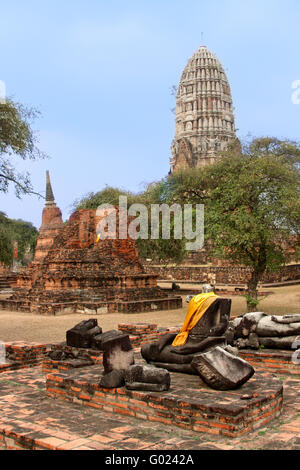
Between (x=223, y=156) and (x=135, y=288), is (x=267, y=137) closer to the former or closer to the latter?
(x=223, y=156)

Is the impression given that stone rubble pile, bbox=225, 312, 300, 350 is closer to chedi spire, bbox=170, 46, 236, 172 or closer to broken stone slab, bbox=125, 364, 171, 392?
broken stone slab, bbox=125, 364, 171, 392

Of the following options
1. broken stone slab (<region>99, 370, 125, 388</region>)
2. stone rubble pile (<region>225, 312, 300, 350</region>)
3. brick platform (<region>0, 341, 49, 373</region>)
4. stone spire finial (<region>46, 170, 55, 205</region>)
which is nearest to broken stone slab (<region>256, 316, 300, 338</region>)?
stone rubble pile (<region>225, 312, 300, 350</region>)

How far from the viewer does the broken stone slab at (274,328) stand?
6904mm

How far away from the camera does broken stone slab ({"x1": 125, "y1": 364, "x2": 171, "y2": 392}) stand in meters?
4.68

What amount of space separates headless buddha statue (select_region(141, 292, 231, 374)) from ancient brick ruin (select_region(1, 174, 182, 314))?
32.2 ft

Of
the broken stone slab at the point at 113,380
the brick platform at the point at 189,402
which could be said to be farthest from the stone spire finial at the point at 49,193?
the broken stone slab at the point at 113,380

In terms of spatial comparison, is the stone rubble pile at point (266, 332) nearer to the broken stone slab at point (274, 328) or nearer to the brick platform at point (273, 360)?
the broken stone slab at point (274, 328)

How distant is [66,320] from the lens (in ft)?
44.2

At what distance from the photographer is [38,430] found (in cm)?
419

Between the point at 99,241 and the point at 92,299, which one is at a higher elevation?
the point at 99,241

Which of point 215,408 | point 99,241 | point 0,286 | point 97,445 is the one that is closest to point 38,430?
point 97,445

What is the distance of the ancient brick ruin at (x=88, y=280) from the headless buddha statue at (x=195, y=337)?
9820mm

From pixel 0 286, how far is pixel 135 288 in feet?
48.3

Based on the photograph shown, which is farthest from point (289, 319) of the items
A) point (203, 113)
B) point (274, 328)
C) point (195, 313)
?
point (203, 113)
